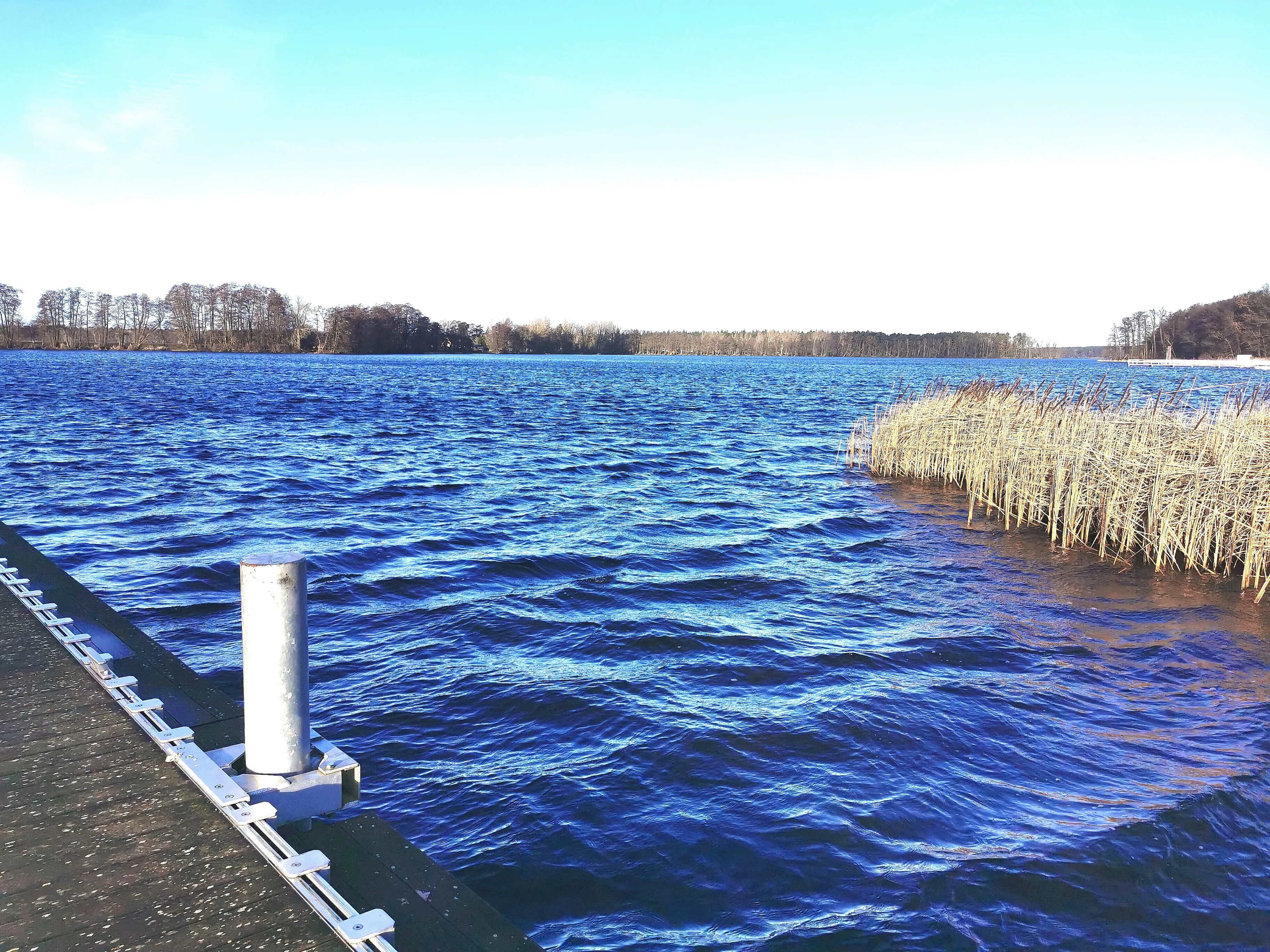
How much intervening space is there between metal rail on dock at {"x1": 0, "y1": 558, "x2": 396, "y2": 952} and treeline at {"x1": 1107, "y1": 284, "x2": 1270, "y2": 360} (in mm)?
149806

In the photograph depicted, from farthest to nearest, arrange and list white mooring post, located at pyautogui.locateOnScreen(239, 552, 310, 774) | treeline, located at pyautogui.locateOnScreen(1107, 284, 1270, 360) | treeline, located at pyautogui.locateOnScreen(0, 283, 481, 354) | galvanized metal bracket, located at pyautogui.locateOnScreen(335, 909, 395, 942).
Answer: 1. treeline, located at pyautogui.locateOnScreen(0, 283, 481, 354)
2. treeline, located at pyautogui.locateOnScreen(1107, 284, 1270, 360)
3. white mooring post, located at pyautogui.locateOnScreen(239, 552, 310, 774)
4. galvanized metal bracket, located at pyautogui.locateOnScreen(335, 909, 395, 942)

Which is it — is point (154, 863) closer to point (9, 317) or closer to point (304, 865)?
point (304, 865)

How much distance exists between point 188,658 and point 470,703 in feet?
11.1

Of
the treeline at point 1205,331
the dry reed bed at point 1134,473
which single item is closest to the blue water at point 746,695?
the dry reed bed at point 1134,473

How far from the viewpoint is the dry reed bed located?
13617 millimetres

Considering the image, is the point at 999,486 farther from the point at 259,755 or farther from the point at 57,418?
the point at 57,418

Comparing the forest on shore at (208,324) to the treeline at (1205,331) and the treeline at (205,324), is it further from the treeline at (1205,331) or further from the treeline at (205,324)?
the treeline at (1205,331)

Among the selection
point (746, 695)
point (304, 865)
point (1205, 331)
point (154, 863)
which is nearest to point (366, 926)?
point (304, 865)

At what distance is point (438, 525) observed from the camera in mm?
17047

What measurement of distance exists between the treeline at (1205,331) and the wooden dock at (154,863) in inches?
5892

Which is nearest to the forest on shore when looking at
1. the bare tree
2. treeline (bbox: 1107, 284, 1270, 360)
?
the bare tree

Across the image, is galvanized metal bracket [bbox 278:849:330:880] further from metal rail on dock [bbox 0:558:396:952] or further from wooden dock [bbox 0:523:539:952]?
wooden dock [bbox 0:523:539:952]

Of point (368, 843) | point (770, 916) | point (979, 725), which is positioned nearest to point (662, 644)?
point (979, 725)

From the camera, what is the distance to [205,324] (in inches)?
6097
